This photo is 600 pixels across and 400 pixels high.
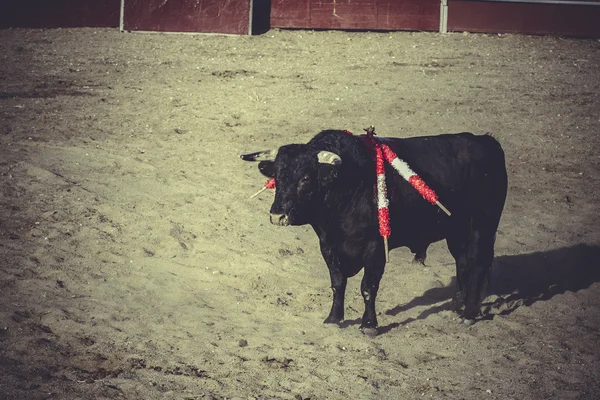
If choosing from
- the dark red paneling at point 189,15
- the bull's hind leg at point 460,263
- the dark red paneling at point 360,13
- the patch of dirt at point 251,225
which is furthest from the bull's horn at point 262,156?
the dark red paneling at point 360,13

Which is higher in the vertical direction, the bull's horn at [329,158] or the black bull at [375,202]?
the bull's horn at [329,158]

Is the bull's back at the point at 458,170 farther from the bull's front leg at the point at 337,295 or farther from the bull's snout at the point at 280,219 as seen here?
the bull's snout at the point at 280,219

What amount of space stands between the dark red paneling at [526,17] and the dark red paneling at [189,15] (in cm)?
408

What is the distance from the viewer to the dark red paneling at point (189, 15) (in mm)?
15125

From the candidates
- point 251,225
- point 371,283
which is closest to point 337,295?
point 371,283

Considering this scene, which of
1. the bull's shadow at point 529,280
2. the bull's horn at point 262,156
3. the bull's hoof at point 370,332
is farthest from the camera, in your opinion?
the bull's shadow at point 529,280

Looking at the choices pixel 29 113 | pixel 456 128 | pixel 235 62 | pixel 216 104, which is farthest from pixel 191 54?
pixel 456 128

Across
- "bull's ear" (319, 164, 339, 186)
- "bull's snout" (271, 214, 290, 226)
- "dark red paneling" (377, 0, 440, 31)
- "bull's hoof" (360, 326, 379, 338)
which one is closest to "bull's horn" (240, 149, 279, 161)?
"bull's ear" (319, 164, 339, 186)

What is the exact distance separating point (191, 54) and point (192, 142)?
11.6 ft

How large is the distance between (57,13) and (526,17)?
29.5 ft

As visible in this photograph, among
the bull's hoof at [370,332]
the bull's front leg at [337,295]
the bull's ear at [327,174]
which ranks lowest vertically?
the bull's hoof at [370,332]

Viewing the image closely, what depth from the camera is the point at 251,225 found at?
9289mm

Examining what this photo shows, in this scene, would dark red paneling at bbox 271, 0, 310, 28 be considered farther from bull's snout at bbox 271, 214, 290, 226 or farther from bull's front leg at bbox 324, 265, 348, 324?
bull's snout at bbox 271, 214, 290, 226

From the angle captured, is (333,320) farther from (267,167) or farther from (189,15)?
(189,15)
